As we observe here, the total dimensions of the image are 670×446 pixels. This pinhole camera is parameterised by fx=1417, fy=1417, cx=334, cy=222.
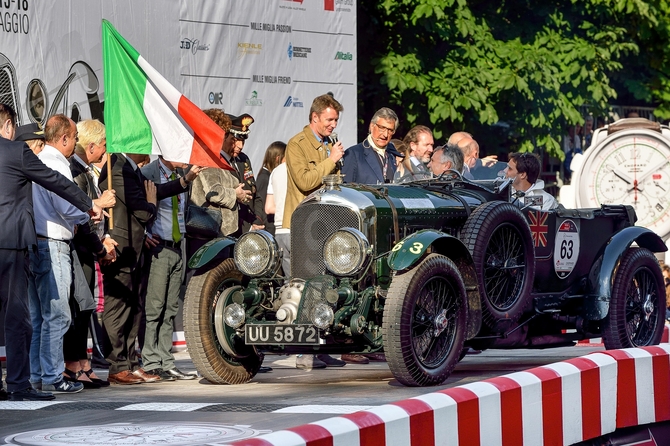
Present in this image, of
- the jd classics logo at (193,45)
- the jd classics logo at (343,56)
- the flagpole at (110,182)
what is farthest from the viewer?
the jd classics logo at (343,56)

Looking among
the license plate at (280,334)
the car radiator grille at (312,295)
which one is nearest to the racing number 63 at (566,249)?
the car radiator grille at (312,295)

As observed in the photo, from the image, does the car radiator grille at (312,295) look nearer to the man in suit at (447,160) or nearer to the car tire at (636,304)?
the man in suit at (447,160)

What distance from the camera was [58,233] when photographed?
30.7ft

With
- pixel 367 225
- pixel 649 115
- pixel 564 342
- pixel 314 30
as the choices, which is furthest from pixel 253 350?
pixel 649 115

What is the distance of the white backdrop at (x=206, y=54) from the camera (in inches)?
476

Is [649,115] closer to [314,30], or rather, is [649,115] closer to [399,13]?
[399,13]

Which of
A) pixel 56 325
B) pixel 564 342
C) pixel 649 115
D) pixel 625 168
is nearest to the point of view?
pixel 56 325

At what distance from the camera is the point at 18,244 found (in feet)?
28.9

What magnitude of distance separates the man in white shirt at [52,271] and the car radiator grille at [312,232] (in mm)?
1448

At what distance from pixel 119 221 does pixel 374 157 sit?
8.25 feet

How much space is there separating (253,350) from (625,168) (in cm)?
884

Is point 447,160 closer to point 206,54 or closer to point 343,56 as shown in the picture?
point 206,54

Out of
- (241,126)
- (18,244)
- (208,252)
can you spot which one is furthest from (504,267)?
(18,244)

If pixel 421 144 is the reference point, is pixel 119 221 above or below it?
below
